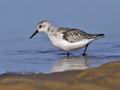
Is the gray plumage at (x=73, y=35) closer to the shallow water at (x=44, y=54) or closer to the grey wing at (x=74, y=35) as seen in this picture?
the grey wing at (x=74, y=35)

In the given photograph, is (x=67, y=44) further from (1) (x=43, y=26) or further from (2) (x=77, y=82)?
(2) (x=77, y=82)

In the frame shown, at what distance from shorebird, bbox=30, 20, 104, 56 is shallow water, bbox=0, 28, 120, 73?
17 cm

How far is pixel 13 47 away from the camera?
464 inches

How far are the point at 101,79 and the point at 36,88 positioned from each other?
791 mm

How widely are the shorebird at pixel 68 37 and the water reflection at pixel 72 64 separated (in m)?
1.04

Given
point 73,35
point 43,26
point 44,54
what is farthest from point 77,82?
point 43,26

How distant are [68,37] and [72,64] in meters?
2.39

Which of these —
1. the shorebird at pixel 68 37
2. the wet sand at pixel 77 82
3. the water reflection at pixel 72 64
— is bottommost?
the water reflection at pixel 72 64

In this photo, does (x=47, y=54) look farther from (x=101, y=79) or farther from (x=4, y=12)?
(x=101, y=79)

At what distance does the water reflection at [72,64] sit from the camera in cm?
953

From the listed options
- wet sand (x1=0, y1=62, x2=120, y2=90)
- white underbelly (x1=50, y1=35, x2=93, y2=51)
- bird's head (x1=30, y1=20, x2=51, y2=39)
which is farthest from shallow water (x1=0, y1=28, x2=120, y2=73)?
wet sand (x1=0, y1=62, x2=120, y2=90)

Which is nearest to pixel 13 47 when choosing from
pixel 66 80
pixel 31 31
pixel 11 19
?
pixel 31 31

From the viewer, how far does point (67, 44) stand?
1232 cm

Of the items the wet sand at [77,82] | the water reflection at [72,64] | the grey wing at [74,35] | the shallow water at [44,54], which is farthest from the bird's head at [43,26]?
the wet sand at [77,82]
